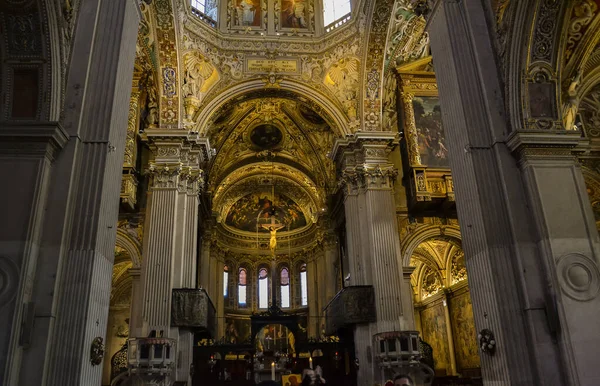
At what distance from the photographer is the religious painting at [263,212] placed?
29.1 m

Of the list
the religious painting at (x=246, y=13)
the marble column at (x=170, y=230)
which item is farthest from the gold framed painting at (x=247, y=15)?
the marble column at (x=170, y=230)

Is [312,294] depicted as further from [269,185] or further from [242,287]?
[269,185]

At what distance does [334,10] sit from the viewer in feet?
60.0

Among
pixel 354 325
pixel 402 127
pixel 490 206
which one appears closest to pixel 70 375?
pixel 490 206

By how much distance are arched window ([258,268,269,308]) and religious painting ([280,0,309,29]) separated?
16.6 meters

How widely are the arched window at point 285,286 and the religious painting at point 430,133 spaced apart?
15753 mm

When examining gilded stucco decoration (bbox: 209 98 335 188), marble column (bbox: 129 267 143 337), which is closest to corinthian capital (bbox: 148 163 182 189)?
marble column (bbox: 129 267 143 337)

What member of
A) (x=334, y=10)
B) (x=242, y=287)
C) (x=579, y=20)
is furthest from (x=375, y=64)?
(x=242, y=287)

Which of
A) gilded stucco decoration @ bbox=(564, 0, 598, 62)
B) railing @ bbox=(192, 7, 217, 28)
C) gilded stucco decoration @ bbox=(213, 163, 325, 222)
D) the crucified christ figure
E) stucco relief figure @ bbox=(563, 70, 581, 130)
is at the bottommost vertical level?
stucco relief figure @ bbox=(563, 70, 581, 130)

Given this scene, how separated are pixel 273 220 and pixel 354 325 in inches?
555

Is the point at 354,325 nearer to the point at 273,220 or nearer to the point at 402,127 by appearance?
the point at 402,127

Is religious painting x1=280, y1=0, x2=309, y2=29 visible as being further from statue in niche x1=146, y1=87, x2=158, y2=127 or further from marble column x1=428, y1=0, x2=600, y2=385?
marble column x1=428, y1=0, x2=600, y2=385

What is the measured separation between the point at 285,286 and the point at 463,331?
12.8m

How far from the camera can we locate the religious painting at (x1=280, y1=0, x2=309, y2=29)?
18.4 meters
